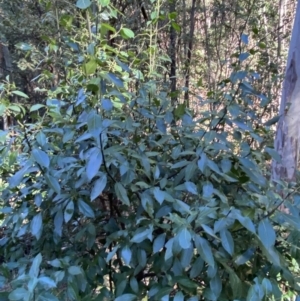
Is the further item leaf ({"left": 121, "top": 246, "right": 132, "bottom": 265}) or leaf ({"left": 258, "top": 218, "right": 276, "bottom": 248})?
leaf ({"left": 121, "top": 246, "right": 132, "bottom": 265})

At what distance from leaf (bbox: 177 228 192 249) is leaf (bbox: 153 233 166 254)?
0.18 m

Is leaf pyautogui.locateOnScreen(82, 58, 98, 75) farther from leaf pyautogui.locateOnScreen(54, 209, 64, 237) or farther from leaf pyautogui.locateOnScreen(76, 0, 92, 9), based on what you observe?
leaf pyautogui.locateOnScreen(54, 209, 64, 237)

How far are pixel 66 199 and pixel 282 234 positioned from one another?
0.74 metres

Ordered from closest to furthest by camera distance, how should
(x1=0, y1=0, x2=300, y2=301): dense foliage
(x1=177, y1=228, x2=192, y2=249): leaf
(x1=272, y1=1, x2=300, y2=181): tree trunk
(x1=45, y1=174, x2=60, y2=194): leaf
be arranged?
(x1=177, y1=228, x2=192, y2=249): leaf
(x1=0, y1=0, x2=300, y2=301): dense foliage
(x1=45, y1=174, x2=60, y2=194): leaf
(x1=272, y1=1, x2=300, y2=181): tree trunk

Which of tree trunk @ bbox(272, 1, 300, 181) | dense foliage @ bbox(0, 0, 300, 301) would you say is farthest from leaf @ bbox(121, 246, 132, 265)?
tree trunk @ bbox(272, 1, 300, 181)

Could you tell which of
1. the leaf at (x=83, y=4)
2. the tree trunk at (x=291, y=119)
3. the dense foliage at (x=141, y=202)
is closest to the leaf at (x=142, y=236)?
the dense foliage at (x=141, y=202)

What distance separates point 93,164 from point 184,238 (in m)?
0.32

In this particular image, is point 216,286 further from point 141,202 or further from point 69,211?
point 69,211

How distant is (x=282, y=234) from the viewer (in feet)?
3.90

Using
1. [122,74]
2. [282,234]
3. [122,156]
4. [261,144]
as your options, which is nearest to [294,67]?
[261,144]

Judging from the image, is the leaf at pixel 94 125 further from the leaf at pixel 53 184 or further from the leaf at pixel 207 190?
the leaf at pixel 207 190

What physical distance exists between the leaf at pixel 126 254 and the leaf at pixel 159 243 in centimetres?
8

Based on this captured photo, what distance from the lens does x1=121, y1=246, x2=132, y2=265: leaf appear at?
102 centimetres

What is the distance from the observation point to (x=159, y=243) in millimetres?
1006
